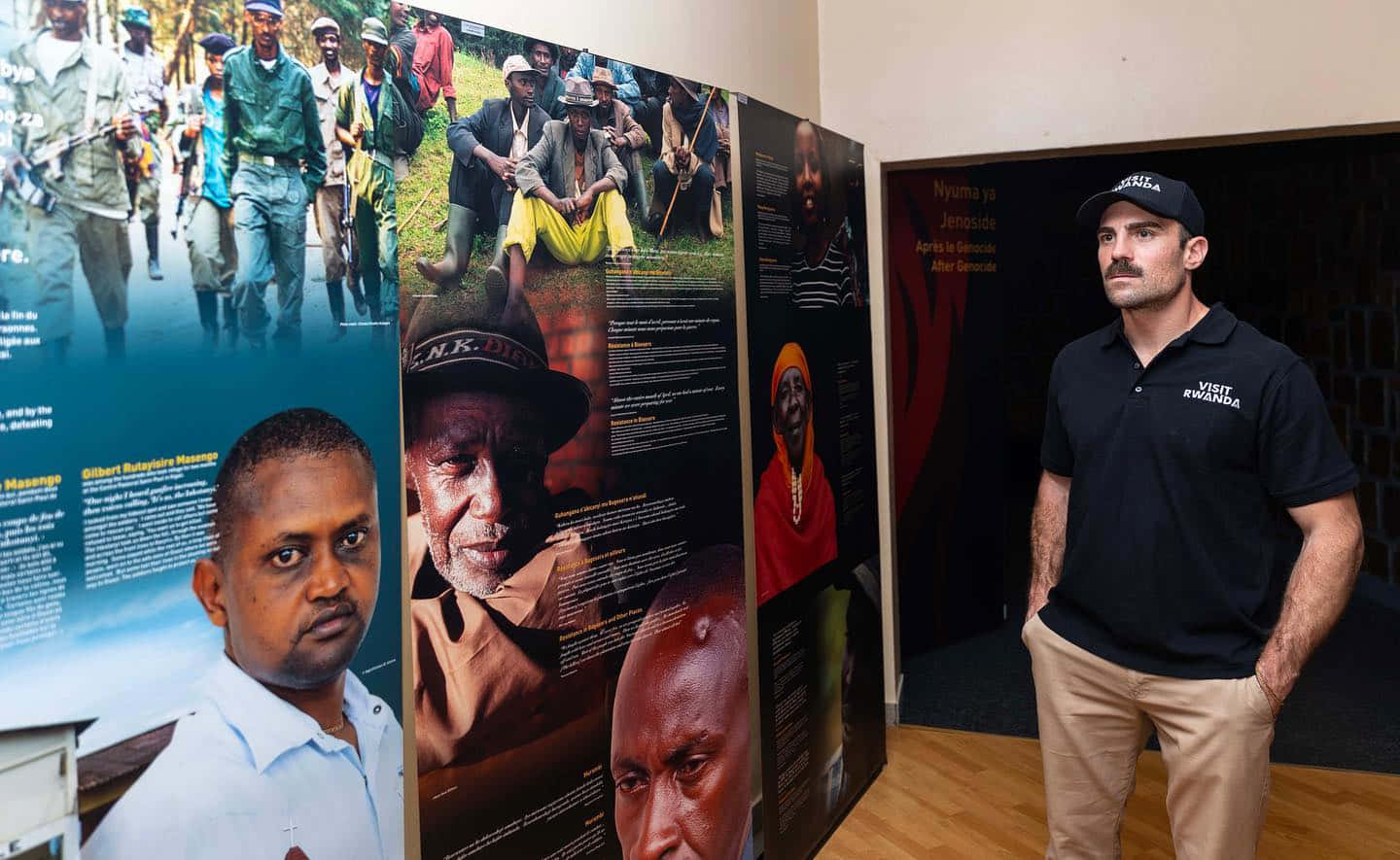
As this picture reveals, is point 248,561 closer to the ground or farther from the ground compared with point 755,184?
closer to the ground

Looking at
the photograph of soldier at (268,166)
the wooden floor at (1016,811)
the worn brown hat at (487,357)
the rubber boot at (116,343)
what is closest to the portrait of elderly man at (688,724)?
the worn brown hat at (487,357)

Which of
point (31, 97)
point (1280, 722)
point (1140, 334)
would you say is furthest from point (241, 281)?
point (1280, 722)

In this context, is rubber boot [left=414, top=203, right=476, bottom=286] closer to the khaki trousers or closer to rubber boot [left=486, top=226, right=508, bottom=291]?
rubber boot [left=486, top=226, right=508, bottom=291]

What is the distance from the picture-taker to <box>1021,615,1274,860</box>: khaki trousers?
235 centimetres

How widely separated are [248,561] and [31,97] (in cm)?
66

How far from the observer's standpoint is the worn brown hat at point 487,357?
1923 mm

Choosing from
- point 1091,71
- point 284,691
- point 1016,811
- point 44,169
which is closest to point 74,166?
point 44,169

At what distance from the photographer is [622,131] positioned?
2.46m

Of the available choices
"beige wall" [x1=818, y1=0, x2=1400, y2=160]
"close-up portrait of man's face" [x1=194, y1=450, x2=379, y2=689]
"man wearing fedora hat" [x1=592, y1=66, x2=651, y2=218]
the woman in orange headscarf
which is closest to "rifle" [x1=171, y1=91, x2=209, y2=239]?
"close-up portrait of man's face" [x1=194, y1=450, x2=379, y2=689]

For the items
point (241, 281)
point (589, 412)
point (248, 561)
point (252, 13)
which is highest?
point (252, 13)

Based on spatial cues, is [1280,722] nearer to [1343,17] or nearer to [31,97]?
[1343,17]

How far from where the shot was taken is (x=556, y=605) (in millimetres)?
2252

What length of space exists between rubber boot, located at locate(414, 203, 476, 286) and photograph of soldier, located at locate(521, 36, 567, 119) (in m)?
0.33

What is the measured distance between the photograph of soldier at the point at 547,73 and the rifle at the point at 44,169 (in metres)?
0.97
